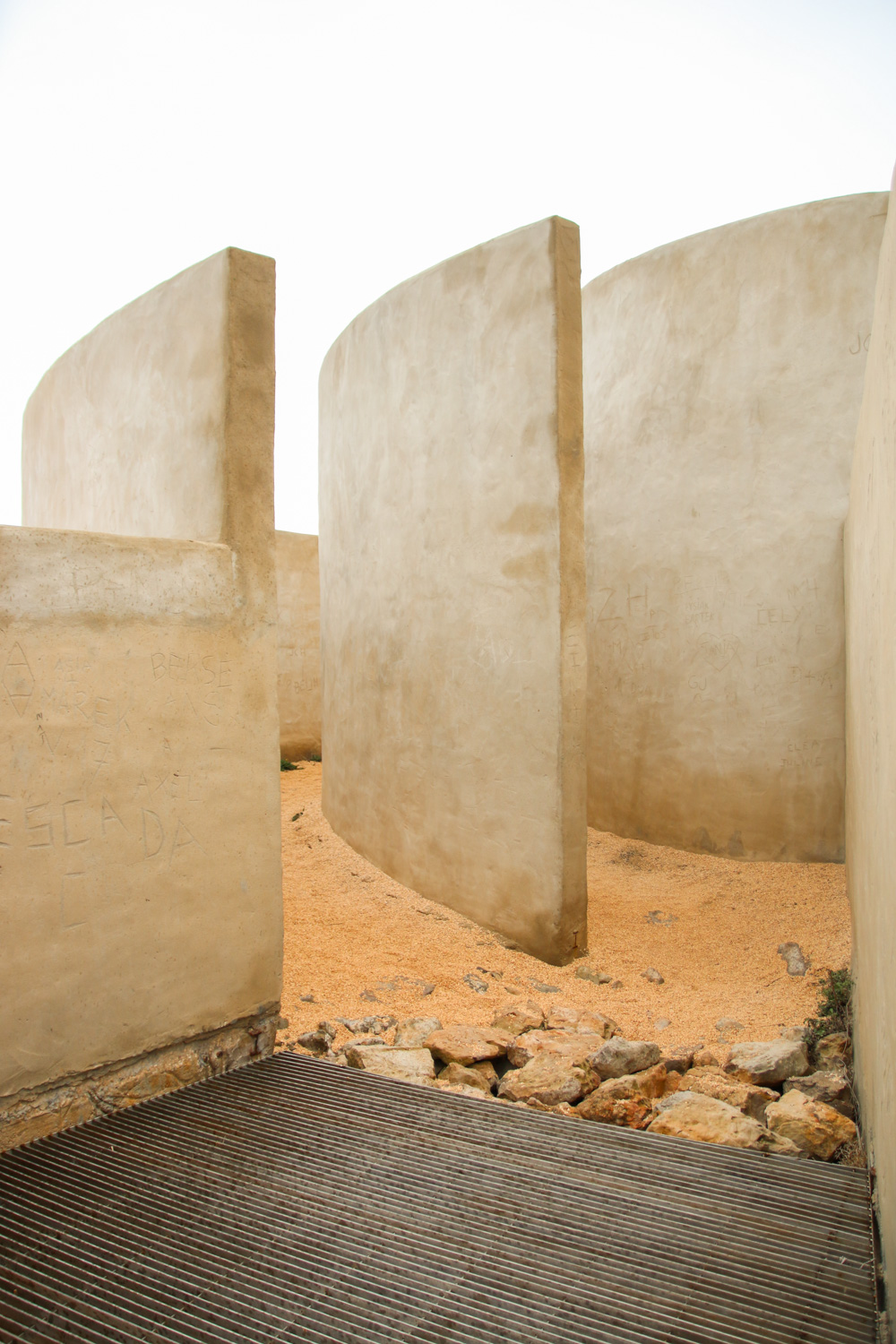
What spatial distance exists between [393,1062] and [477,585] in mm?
2822

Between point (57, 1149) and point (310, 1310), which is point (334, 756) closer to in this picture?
point (57, 1149)

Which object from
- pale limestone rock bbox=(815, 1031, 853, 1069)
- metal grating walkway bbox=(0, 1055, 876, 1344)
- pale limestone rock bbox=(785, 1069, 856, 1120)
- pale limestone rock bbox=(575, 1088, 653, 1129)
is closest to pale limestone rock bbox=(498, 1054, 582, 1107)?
pale limestone rock bbox=(575, 1088, 653, 1129)

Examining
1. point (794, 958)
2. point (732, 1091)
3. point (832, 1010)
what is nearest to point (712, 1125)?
point (732, 1091)

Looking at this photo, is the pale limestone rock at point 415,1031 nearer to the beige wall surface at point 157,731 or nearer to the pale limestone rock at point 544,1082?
the pale limestone rock at point 544,1082

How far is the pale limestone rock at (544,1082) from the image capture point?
3.26 metres

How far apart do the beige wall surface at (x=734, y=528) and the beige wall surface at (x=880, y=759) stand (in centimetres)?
340

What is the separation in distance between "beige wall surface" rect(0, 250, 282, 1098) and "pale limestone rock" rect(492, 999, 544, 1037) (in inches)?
42.7

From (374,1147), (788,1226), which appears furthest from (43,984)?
(788,1226)

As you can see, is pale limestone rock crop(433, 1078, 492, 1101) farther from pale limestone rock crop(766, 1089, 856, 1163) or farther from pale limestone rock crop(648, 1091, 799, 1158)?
pale limestone rock crop(766, 1089, 856, 1163)

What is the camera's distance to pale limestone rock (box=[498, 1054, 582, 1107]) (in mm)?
3258

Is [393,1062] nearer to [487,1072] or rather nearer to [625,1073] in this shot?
[487,1072]

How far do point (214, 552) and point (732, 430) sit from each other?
4895 millimetres

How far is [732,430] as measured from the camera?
685cm

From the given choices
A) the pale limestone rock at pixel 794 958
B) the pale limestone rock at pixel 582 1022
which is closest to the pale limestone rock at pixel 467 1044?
the pale limestone rock at pixel 582 1022
